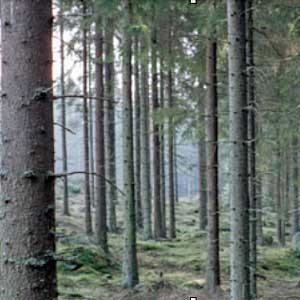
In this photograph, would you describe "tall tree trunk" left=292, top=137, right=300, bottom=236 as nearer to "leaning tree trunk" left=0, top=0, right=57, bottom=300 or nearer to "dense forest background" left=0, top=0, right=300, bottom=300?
"dense forest background" left=0, top=0, right=300, bottom=300

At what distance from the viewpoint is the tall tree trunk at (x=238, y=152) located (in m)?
6.46

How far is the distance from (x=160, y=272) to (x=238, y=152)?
Result: 620cm

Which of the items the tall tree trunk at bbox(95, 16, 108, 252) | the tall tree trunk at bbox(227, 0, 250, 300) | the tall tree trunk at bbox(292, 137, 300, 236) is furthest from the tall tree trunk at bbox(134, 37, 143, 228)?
the tall tree trunk at bbox(227, 0, 250, 300)

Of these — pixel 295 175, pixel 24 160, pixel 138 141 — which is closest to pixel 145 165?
pixel 138 141

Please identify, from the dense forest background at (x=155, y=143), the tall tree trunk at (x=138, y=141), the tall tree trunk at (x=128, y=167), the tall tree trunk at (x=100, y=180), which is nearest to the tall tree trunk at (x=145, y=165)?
the dense forest background at (x=155, y=143)

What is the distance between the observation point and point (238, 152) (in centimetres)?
647

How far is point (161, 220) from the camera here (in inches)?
741

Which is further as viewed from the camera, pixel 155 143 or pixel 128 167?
pixel 155 143

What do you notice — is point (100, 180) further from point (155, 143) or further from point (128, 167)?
point (155, 143)

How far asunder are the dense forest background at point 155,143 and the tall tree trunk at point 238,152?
1 centimetres

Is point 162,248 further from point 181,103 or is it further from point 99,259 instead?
point 181,103

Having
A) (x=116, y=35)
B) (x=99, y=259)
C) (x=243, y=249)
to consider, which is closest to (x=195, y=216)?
(x=116, y=35)

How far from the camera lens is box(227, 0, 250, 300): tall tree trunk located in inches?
255

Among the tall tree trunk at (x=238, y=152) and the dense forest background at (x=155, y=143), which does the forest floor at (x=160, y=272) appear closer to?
the dense forest background at (x=155, y=143)
